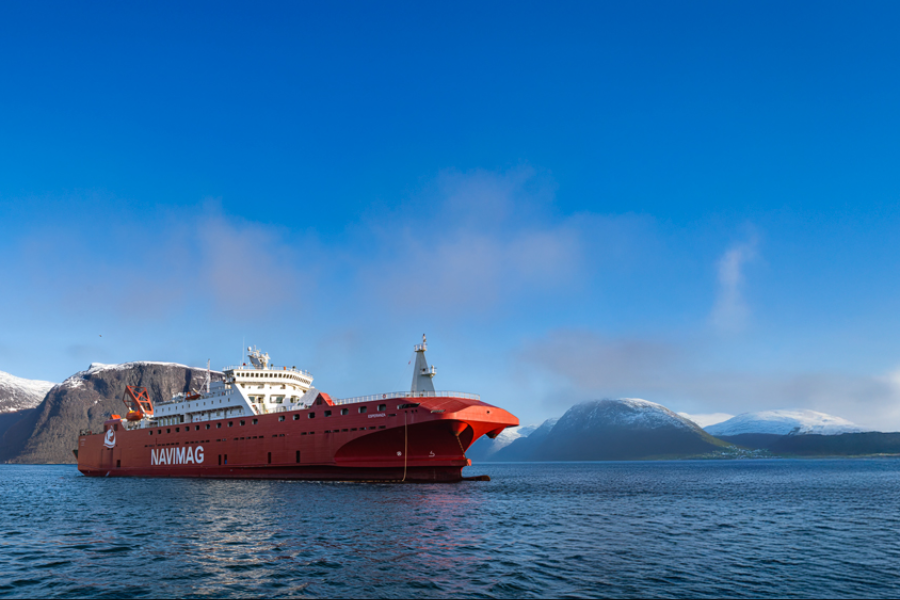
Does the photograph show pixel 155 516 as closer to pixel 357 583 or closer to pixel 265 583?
pixel 265 583

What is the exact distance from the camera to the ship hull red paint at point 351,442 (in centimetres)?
4356

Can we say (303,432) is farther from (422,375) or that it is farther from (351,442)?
(422,375)

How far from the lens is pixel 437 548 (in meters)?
20.9

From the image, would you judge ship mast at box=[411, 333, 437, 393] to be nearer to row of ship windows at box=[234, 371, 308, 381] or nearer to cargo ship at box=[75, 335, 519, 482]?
cargo ship at box=[75, 335, 519, 482]

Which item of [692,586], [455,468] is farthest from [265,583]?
[455,468]

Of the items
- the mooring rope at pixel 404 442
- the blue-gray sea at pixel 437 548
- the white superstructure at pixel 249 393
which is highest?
the white superstructure at pixel 249 393

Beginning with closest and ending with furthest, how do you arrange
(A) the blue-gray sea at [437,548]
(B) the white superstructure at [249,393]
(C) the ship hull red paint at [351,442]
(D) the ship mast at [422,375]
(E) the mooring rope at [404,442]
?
(A) the blue-gray sea at [437,548] < (E) the mooring rope at [404,442] < (C) the ship hull red paint at [351,442] < (D) the ship mast at [422,375] < (B) the white superstructure at [249,393]

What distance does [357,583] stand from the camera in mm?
16125

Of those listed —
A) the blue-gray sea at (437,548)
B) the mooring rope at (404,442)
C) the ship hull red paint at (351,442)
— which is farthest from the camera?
the ship hull red paint at (351,442)

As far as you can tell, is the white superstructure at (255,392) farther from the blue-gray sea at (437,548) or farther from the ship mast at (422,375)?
the blue-gray sea at (437,548)

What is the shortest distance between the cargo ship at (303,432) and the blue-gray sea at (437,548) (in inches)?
290

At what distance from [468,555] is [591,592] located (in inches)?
226

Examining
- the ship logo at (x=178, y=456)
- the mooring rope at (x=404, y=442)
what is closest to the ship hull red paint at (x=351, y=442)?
the mooring rope at (x=404, y=442)

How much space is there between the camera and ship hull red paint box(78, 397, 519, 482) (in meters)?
43.6
